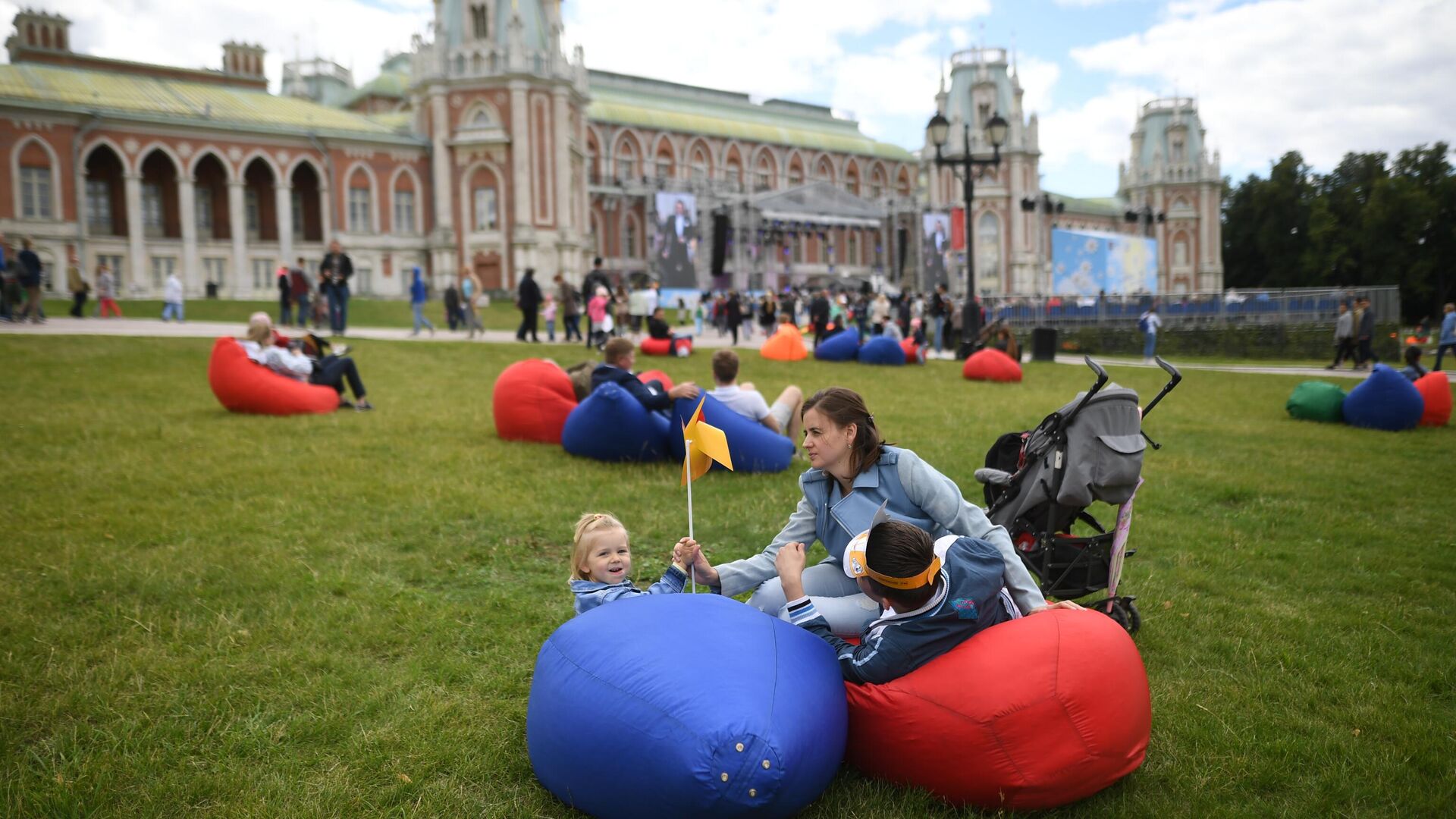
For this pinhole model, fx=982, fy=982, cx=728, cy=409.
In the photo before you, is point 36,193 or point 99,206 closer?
point 36,193

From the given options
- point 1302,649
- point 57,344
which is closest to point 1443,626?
point 1302,649

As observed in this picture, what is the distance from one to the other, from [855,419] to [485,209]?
46775mm

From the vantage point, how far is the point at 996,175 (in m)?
73.4

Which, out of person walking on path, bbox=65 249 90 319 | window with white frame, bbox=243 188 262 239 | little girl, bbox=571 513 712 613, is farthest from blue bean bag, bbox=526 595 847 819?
window with white frame, bbox=243 188 262 239

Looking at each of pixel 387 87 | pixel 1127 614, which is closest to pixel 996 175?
pixel 387 87

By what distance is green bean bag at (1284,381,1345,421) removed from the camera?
12.7 meters

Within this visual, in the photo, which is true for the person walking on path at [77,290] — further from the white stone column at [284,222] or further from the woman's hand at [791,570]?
the woman's hand at [791,570]

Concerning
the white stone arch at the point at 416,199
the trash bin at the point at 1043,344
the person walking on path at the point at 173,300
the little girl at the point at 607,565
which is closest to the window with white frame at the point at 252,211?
the white stone arch at the point at 416,199

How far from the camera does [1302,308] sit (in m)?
27.9

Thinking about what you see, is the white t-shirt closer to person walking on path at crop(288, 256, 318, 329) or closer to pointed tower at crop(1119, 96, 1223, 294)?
person walking on path at crop(288, 256, 318, 329)

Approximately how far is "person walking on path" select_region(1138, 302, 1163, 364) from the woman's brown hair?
24319mm

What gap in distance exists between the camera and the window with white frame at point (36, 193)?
1597 inches

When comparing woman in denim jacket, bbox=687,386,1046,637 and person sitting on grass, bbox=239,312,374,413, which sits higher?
person sitting on grass, bbox=239,312,374,413

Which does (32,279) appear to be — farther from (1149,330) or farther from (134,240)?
(1149,330)
